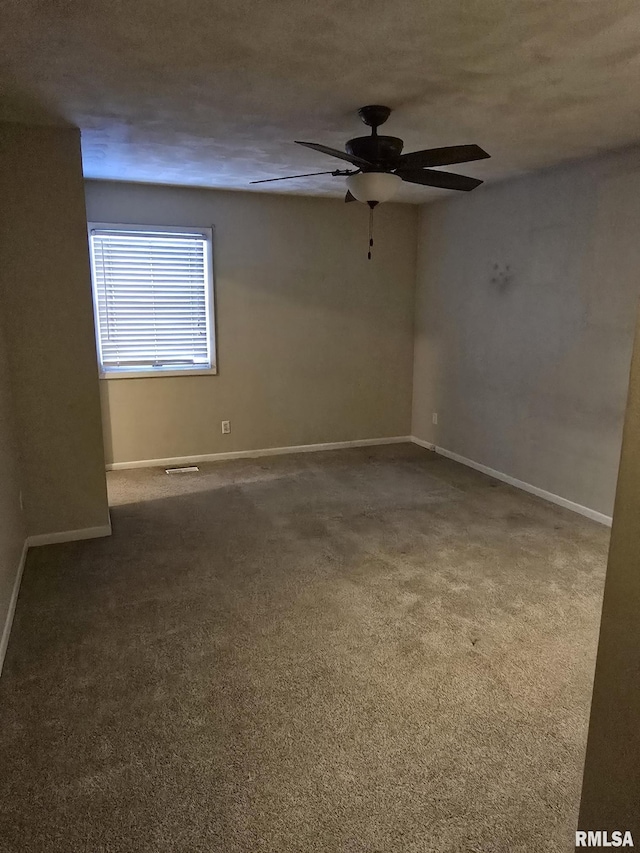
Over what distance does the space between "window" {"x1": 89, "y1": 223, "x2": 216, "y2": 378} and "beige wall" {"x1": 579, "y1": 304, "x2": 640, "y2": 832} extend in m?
4.58

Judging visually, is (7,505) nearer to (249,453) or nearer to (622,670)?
(622,670)

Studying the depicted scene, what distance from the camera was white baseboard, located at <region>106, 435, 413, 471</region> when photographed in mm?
5213

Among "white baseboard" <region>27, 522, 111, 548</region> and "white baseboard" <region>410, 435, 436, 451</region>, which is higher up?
"white baseboard" <region>410, 435, 436, 451</region>

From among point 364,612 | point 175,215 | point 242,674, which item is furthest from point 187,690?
point 175,215

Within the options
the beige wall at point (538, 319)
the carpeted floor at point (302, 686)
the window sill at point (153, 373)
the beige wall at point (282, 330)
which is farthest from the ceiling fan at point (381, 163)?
the window sill at point (153, 373)

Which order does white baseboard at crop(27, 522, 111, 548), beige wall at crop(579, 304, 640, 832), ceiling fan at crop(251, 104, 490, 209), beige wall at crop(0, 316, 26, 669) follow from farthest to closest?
white baseboard at crop(27, 522, 111, 548) < ceiling fan at crop(251, 104, 490, 209) < beige wall at crop(0, 316, 26, 669) < beige wall at crop(579, 304, 640, 832)

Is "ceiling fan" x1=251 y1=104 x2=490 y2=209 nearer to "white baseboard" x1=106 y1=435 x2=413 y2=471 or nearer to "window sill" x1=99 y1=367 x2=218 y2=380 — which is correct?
"window sill" x1=99 y1=367 x2=218 y2=380

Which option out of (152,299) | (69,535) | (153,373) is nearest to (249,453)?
(153,373)

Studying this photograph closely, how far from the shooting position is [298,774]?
182cm

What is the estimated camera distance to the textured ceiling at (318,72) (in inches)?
75.2

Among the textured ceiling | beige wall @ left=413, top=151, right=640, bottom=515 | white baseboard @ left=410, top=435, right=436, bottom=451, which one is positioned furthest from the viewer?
white baseboard @ left=410, top=435, right=436, bottom=451

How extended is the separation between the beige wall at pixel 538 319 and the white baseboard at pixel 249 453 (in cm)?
66

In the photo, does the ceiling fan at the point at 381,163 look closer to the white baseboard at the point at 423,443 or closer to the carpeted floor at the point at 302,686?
the carpeted floor at the point at 302,686

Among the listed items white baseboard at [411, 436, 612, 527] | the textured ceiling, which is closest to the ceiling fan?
the textured ceiling
